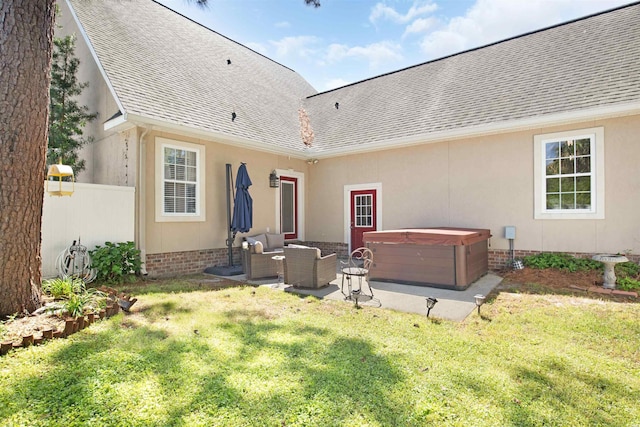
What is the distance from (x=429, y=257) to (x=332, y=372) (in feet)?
13.0

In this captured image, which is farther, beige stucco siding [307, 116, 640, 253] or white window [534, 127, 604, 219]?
white window [534, 127, 604, 219]

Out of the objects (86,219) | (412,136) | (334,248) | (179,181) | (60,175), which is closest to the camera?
(60,175)

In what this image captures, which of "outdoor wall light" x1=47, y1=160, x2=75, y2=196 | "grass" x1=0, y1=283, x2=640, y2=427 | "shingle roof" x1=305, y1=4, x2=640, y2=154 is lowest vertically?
"grass" x1=0, y1=283, x2=640, y2=427

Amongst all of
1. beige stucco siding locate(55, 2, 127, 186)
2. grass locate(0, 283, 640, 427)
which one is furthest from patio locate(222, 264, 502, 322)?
beige stucco siding locate(55, 2, 127, 186)

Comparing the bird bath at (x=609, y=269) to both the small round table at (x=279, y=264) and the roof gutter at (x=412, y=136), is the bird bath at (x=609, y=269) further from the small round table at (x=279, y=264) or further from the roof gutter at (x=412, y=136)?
the small round table at (x=279, y=264)

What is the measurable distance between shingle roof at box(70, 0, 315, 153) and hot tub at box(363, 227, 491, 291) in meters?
4.64

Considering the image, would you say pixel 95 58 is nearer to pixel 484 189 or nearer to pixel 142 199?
pixel 142 199

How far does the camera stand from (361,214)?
10.3 meters

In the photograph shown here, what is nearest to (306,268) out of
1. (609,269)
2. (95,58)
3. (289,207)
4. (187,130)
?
(187,130)

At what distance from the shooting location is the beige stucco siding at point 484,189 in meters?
6.73

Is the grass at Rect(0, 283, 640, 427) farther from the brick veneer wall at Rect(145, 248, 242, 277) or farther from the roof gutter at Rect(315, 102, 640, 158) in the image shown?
the roof gutter at Rect(315, 102, 640, 158)

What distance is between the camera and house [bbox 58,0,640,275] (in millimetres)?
7047

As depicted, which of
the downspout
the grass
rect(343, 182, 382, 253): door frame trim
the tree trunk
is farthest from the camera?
rect(343, 182, 382, 253): door frame trim

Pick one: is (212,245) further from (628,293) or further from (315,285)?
(628,293)
